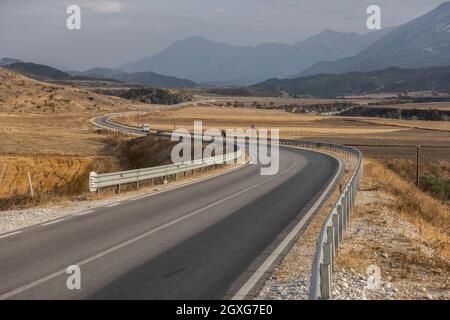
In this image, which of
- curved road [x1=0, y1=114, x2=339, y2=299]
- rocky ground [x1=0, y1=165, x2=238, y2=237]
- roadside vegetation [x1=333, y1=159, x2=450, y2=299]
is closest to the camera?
curved road [x1=0, y1=114, x2=339, y2=299]

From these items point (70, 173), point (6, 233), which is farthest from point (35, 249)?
point (70, 173)

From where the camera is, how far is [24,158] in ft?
121

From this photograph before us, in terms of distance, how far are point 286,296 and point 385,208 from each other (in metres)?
9.86

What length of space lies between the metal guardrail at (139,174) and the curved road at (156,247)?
1.53 metres

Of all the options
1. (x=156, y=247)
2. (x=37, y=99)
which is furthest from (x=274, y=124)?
(x=156, y=247)

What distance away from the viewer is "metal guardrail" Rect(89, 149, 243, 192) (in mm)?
19172

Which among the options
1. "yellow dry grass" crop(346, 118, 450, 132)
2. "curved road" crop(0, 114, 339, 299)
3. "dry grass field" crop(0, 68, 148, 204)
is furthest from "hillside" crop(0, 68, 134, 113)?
"curved road" crop(0, 114, 339, 299)

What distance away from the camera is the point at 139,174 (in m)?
22.2

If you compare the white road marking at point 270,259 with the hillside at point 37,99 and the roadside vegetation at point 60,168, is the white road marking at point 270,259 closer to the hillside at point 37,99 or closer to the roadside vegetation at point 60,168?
the roadside vegetation at point 60,168

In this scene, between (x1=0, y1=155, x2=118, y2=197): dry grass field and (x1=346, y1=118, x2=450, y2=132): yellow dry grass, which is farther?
(x1=346, y1=118, x2=450, y2=132): yellow dry grass

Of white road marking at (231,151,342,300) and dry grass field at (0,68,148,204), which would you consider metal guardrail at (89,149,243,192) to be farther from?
white road marking at (231,151,342,300)

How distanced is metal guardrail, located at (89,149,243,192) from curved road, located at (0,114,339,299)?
1.53m

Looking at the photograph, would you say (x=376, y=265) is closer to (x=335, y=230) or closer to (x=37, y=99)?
(x=335, y=230)
